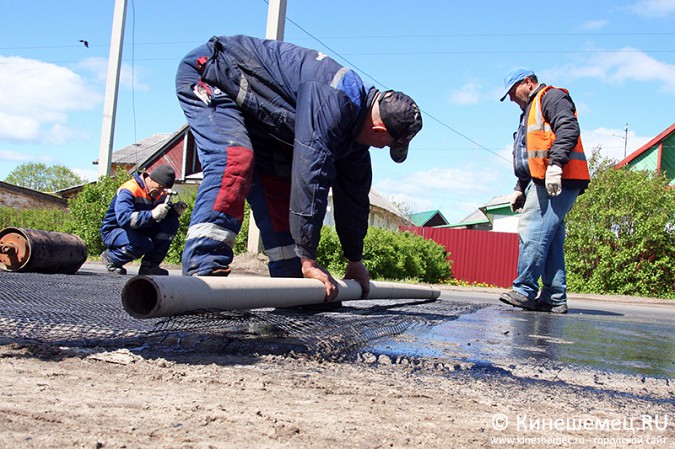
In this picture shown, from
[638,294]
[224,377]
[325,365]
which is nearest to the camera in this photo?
[224,377]

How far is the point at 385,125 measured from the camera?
10.1 ft

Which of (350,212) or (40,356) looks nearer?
(40,356)

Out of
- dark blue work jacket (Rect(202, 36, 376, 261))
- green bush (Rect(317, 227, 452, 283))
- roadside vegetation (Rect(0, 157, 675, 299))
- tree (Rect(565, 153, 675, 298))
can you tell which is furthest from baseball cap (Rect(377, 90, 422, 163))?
tree (Rect(565, 153, 675, 298))

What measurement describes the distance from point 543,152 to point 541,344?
2.30 m


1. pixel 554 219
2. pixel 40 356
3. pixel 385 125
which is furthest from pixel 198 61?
pixel 554 219

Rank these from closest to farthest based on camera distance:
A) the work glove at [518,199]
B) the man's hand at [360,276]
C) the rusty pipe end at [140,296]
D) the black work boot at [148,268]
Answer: the rusty pipe end at [140,296] → the man's hand at [360,276] → the work glove at [518,199] → the black work boot at [148,268]

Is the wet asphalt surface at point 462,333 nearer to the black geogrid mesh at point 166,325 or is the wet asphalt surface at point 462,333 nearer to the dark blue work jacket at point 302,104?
the black geogrid mesh at point 166,325

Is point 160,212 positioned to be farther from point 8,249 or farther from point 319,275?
point 319,275

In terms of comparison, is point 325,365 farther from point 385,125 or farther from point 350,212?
point 350,212

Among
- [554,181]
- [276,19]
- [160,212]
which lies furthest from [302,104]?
[276,19]

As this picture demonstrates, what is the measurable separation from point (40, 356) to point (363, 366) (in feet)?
3.18

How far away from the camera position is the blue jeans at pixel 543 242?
482 cm

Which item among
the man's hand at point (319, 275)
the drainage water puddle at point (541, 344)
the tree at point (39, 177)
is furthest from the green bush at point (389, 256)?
the tree at point (39, 177)

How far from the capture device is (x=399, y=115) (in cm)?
301
